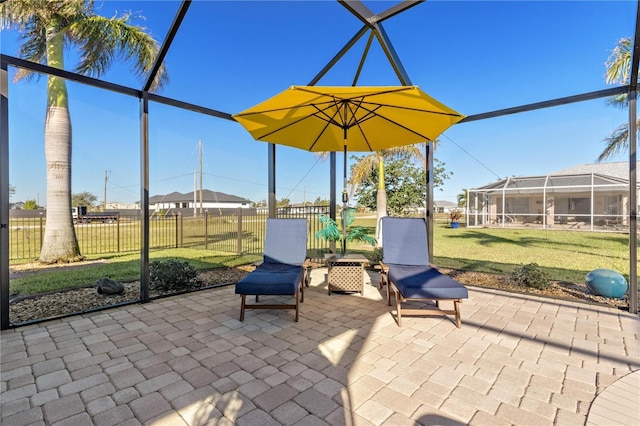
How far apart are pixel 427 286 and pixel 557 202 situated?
24.9 metres

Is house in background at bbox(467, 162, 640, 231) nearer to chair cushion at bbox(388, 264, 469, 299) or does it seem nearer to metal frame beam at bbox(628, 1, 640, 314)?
metal frame beam at bbox(628, 1, 640, 314)

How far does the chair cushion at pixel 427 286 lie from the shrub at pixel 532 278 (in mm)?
2232

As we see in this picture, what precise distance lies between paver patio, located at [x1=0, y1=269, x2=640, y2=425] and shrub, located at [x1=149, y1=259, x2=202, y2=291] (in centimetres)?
90

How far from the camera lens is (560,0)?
6.60 meters

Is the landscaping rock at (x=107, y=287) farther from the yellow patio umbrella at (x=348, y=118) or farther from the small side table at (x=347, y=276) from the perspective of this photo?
the small side table at (x=347, y=276)

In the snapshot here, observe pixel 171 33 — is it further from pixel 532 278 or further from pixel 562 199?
pixel 562 199

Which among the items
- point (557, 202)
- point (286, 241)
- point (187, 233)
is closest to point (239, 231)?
point (187, 233)

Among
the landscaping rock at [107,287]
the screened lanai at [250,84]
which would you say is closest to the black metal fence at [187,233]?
the screened lanai at [250,84]

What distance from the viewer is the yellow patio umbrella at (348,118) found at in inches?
132

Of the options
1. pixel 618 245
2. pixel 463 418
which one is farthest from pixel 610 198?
pixel 463 418

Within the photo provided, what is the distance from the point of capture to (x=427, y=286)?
3.47m

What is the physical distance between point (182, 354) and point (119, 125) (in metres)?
6.15

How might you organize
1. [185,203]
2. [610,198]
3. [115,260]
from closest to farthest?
1. [115,260]
2. [610,198]
3. [185,203]

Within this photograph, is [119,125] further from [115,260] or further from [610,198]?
[610,198]
